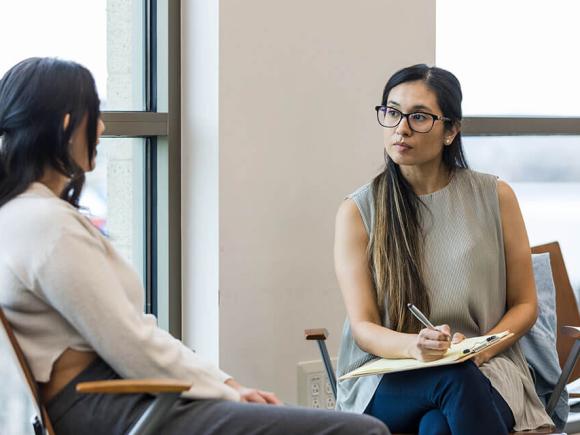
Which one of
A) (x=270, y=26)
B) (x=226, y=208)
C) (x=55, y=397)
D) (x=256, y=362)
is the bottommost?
(x=256, y=362)

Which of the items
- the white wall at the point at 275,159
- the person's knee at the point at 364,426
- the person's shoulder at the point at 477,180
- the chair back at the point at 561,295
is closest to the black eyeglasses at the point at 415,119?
the person's shoulder at the point at 477,180

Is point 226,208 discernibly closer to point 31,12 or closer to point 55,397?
point 31,12

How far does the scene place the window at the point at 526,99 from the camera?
143 inches

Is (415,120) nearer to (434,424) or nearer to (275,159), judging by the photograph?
(275,159)

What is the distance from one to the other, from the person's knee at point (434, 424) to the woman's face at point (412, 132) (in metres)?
0.69

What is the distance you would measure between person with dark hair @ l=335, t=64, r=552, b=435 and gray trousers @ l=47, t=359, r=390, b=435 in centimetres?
64

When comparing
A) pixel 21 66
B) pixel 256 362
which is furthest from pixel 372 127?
pixel 21 66

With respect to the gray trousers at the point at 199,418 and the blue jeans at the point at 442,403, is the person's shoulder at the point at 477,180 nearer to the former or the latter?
the blue jeans at the point at 442,403

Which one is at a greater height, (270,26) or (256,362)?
(270,26)

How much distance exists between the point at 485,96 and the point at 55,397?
7.58 feet

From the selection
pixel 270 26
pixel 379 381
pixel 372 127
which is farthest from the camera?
pixel 372 127

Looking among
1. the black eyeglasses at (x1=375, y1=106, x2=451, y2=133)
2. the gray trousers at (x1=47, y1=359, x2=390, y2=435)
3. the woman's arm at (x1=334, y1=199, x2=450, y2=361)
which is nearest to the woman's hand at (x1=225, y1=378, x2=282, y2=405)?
the gray trousers at (x1=47, y1=359, x2=390, y2=435)

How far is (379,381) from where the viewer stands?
8.32 feet

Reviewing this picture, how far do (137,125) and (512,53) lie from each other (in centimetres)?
159
